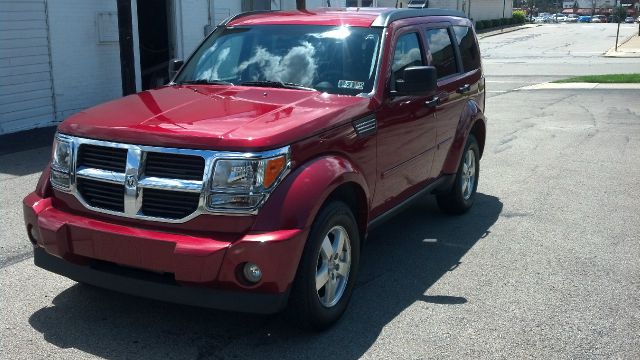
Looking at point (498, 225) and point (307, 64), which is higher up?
point (307, 64)

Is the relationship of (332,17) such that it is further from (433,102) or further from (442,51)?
(442,51)

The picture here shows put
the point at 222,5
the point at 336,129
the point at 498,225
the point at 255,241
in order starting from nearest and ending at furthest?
the point at 255,241
the point at 336,129
the point at 498,225
the point at 222,5

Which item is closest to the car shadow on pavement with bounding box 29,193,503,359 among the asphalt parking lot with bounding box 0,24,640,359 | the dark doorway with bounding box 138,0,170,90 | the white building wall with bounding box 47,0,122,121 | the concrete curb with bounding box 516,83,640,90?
the asphalt parking lot with bounding box 0,24,640,359

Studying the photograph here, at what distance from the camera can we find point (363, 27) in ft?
17.3

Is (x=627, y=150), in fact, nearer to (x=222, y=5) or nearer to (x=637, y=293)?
(x=637, y=293)

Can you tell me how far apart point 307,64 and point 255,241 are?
1.88 m

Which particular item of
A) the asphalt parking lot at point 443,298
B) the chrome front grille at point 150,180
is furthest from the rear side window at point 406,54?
the chrome front grille at point 150,180

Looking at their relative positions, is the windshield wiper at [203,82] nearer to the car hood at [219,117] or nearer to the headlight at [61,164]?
the car hood at [219,117]

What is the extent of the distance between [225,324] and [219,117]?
1.30 m

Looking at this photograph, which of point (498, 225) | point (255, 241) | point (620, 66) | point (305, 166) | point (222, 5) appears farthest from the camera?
point (620, 66)

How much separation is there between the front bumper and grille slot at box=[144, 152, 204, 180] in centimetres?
33

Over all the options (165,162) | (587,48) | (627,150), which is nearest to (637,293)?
(165,162)

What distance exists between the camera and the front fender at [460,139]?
6426 millimetres

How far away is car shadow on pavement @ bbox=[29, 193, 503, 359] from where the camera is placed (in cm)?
402
